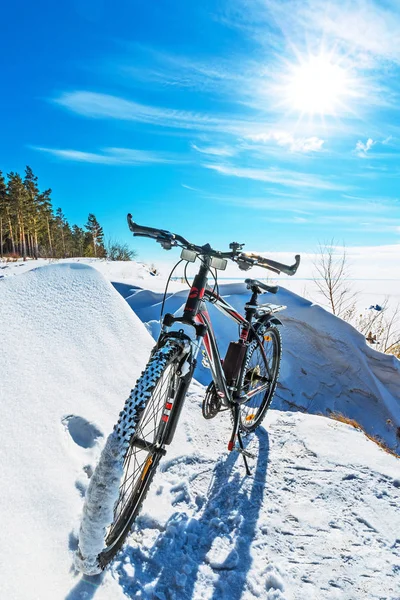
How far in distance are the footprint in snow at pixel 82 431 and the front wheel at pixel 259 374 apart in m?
1.16

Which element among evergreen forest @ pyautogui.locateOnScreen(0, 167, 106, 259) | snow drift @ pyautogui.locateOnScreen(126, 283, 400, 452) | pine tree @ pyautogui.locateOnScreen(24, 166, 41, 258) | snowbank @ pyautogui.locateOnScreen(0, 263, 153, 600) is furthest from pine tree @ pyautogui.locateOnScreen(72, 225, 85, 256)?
snowbank @ pyautogui.locateOnScreen(0, 263, 153, 600)

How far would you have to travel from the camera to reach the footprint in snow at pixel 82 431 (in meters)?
2.09

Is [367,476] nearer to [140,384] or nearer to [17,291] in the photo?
[140,384]

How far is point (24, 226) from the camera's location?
38594 mm

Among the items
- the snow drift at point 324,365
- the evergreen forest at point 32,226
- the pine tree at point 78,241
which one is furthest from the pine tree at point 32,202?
the snow drift at point 324,365

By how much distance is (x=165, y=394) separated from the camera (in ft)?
6.19

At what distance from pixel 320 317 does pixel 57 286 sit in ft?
16.5

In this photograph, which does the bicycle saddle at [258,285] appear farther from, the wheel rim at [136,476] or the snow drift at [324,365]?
the snow drift at [324,365]

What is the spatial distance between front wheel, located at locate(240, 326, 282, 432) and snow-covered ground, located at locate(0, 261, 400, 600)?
0.56 ft

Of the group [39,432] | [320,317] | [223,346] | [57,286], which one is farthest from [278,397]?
[39,432]

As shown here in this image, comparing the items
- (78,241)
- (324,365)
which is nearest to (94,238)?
(78,241)

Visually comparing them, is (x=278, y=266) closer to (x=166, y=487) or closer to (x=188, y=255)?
(x=188, y=255)

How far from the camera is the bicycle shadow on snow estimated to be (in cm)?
152

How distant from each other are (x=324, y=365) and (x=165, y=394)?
5.07 metres
